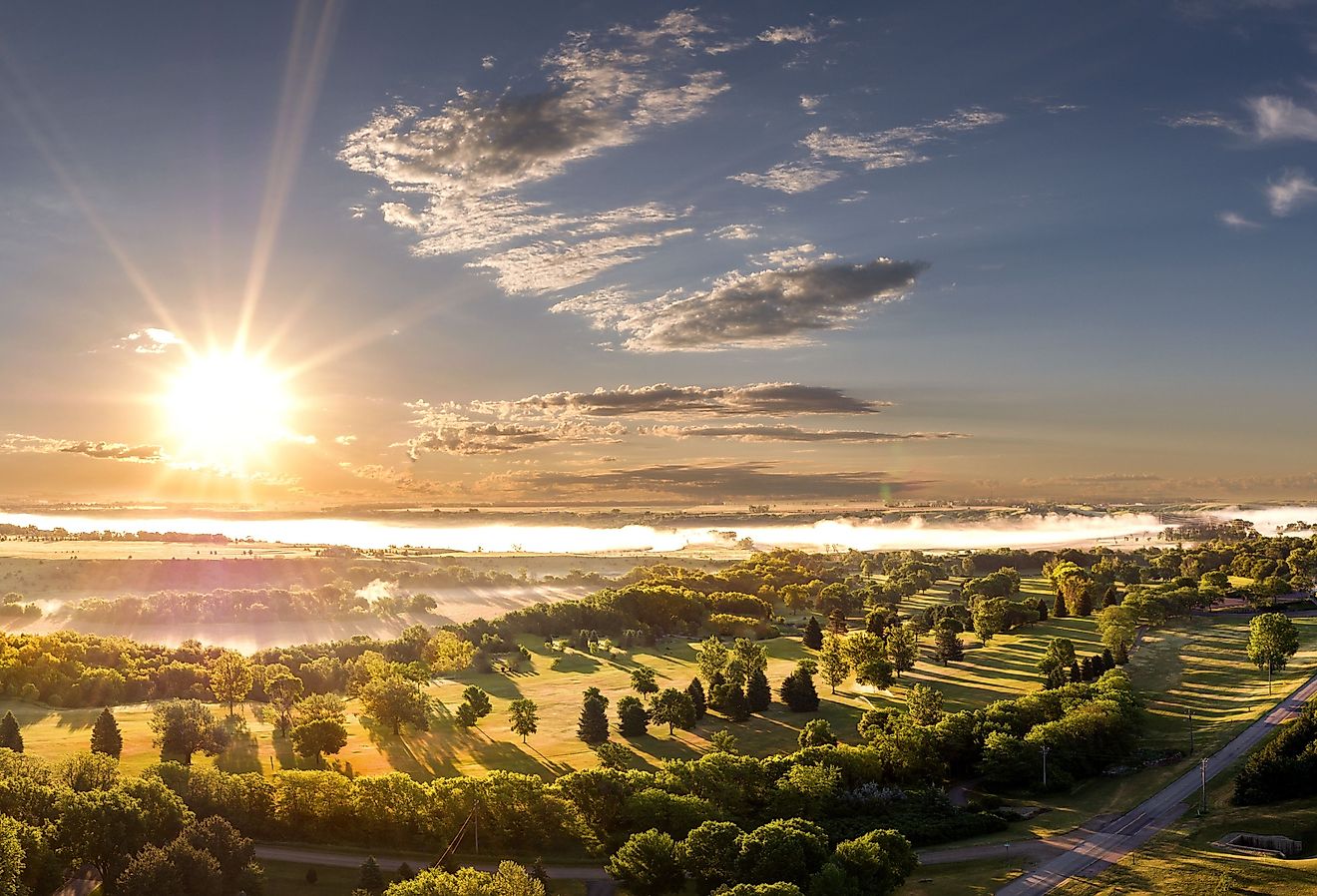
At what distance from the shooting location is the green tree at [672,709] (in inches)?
3917

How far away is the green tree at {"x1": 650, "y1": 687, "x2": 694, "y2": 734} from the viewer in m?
99.5

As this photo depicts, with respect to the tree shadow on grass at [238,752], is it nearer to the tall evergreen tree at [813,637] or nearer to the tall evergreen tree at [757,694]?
the tall evergreen tree at [757,694]

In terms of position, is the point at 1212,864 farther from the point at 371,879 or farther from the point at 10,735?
the point at 10,735

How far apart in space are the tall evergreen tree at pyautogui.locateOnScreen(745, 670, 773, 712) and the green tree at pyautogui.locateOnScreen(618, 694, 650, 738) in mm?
15257

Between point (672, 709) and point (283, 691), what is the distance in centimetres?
5459

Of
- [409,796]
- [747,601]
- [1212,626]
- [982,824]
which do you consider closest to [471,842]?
[409,796]

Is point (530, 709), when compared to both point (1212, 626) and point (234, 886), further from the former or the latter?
point (1212, 626)

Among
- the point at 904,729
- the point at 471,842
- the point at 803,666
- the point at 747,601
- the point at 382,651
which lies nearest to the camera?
the point at 471,842

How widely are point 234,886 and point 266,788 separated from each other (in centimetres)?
1349

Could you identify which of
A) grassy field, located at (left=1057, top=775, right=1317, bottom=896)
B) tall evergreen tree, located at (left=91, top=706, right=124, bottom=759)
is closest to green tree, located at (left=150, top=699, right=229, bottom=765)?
tall evergreen tree, located at (left=91, top=706, right=124, bottom=759)

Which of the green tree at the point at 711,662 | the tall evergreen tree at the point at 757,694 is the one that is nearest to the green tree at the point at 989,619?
the green tree at the point at 711,662

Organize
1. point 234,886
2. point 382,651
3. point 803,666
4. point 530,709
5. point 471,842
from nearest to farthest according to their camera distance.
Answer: point 234,886 < point 471,842 < point 530,709 < point 803,666 < point 382,651

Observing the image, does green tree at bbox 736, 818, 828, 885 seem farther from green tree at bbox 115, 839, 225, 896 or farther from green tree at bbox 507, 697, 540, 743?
green tree at bbox 507, 697, 540, 743

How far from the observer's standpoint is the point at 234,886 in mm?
58688
